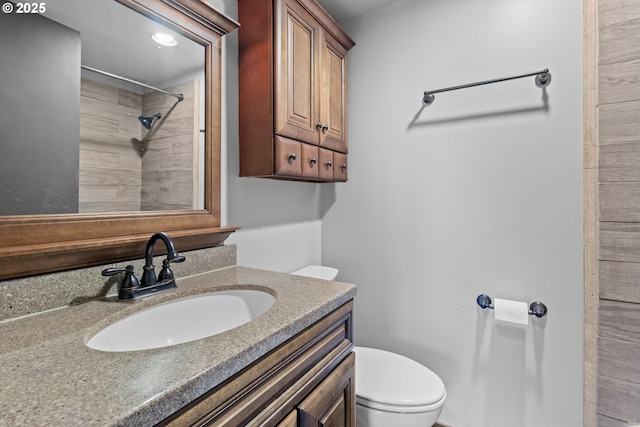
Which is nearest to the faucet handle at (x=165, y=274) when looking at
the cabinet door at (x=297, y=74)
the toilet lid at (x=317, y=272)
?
the cabinet door at (x=297, y=74)

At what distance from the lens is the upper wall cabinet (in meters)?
1.29

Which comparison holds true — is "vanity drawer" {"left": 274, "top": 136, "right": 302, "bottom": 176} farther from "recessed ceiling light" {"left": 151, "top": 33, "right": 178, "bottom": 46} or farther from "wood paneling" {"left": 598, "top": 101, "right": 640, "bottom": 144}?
"wood paneling" {"left": 598, "top": 101, "right": 640, "bottom": 144}

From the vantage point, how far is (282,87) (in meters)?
1.30

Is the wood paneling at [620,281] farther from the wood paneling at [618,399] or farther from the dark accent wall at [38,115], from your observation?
the dark accent wall at [38,115]

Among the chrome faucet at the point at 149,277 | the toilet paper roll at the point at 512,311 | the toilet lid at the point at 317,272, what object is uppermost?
the chrome faucet at the point at 149,277

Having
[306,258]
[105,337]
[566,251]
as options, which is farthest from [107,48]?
[566,251]

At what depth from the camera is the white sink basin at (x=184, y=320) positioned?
77 cm

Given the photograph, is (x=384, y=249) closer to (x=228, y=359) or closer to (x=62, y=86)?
(x=228, y=359)

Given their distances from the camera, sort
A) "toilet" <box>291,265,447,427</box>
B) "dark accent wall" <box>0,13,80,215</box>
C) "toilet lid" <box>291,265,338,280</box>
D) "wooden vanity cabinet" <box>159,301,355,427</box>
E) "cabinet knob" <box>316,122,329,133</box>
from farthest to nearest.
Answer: "toilet lid" <box>291,265,338,280</box> → "cabinet knob" <box>316,122,329,133</box> → "toilet" <box>291,265,447,427</box> → "dark accent wall" <box>0,13,80,215</box> → "wooden vanity cabinet" <box>159,301,355,427</box>

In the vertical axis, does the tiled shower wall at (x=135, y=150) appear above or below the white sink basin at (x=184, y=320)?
above

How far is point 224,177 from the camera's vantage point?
4.46 ft

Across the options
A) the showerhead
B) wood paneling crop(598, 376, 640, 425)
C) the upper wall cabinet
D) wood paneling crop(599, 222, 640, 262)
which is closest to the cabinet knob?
the upper wall cabinet

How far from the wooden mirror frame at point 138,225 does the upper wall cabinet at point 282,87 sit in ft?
0.43

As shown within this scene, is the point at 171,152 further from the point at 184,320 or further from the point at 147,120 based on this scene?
the point at 184,320
